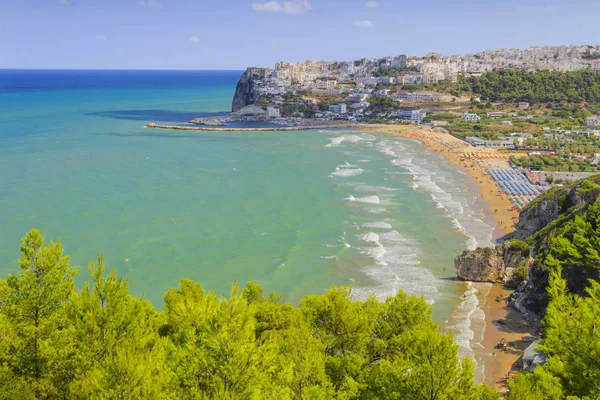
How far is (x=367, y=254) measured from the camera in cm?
3822

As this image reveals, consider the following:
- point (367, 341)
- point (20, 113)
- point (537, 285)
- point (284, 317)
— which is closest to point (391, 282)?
point (537, 285)

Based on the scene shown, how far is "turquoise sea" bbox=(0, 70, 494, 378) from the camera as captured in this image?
34.8 meters

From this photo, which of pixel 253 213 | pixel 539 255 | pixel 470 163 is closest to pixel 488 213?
pixel 539 255

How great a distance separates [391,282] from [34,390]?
24982 mm

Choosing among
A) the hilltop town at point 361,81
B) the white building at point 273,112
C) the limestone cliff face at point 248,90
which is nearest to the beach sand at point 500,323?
the hilltop town at point 361,81

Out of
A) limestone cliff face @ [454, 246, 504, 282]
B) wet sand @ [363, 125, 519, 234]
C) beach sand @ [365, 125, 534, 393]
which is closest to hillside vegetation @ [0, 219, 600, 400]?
beach sand @ [365, 125, 534, 393]

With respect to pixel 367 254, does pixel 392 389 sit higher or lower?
higher

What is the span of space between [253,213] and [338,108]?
292 feet

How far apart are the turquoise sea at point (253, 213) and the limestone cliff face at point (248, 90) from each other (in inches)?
2316

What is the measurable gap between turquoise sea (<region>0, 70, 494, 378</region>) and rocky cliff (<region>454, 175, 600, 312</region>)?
213 cm

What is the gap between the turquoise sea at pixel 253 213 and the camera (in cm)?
3478

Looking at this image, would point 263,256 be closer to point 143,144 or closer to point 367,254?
point 367,254

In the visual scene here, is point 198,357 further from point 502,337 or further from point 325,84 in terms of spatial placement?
point 325,84

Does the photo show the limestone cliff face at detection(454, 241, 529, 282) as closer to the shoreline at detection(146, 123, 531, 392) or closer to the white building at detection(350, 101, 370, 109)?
the shoreline at detection(146, 123, 531, 392)
